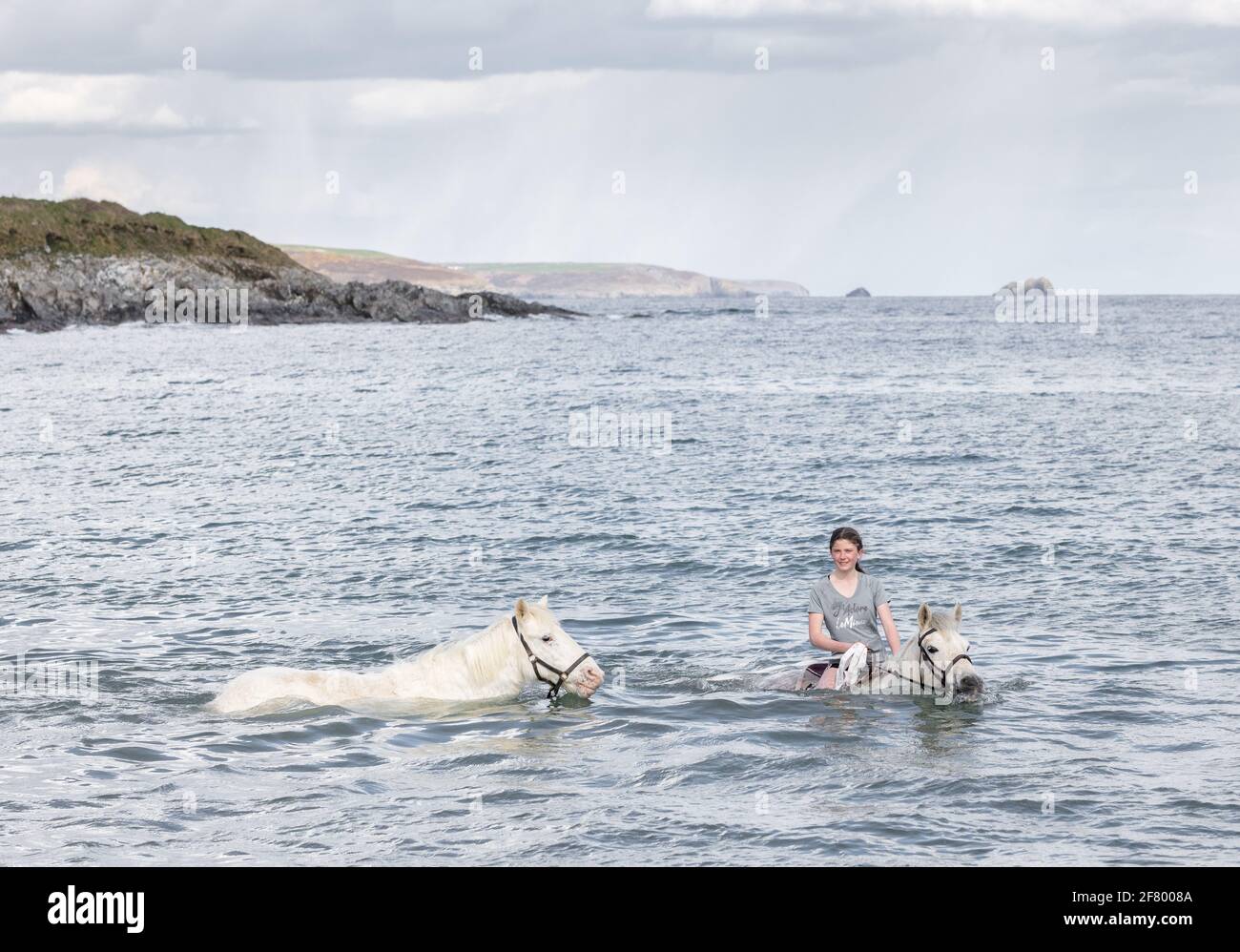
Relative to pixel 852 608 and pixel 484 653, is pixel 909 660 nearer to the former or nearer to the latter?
pixel 852 608

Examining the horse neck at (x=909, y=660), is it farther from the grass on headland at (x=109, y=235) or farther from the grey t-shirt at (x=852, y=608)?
the grass on headland at (x=109, y=235)

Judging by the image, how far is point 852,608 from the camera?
13703 mm

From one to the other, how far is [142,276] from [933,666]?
10778cm

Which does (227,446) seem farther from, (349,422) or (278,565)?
(278,565)

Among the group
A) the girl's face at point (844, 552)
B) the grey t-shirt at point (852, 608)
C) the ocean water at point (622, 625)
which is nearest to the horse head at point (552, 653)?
the ocean water at point (622, 625)

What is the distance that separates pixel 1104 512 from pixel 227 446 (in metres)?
24.2

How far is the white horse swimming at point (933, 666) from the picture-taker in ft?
41.2

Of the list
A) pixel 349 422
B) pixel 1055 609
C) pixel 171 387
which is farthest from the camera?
pixel 171 387

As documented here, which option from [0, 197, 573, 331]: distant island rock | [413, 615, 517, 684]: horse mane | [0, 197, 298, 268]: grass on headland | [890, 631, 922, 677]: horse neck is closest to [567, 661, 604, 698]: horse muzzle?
[413, 615, 517, 684]: horse mane

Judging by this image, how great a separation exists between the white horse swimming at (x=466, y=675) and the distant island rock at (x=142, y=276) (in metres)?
89.2

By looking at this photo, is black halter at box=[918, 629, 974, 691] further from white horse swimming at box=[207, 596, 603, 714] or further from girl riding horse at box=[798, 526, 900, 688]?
white horse swimming at box=[207, 596, 603, 714]

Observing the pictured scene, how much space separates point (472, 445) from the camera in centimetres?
3922

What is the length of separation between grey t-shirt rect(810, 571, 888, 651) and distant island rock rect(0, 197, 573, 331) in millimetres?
90962

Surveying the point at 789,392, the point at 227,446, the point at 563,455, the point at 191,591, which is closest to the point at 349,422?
the point at 227,446
